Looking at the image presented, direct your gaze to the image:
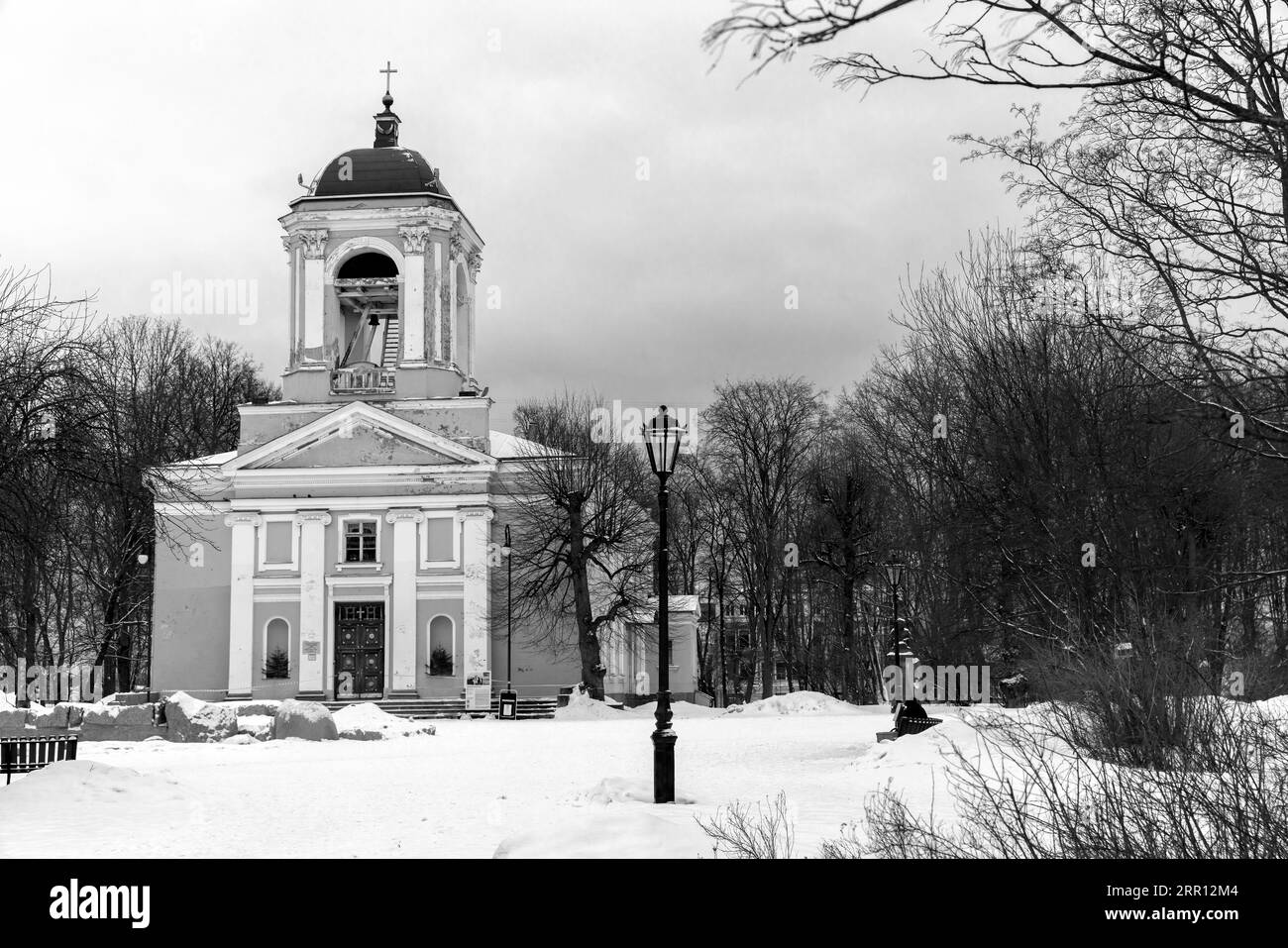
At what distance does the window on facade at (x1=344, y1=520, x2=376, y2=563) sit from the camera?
4709 centimetres

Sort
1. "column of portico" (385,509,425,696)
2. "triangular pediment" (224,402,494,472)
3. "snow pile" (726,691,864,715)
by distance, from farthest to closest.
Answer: "triangular pediment" (224,402,494,472)
"column of portico" (385,509,425,696)
"snow pile" (726,691,864,715)

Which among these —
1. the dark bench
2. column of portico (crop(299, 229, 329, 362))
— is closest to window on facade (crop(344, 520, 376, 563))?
column of portico (crop(299, 229, 329, 362))

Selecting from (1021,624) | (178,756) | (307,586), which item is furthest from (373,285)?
(1021,624)

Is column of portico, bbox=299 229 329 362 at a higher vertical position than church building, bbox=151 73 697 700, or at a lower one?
higher

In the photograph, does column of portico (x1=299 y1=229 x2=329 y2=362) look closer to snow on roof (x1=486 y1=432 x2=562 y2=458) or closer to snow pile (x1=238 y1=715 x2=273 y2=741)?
snow on roof (x1=486 y1=432 x2=562 y2=458)

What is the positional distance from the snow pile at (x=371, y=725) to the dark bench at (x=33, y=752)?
12.7 metres

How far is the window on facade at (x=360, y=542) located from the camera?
47094 millimetres

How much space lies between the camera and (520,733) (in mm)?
31734

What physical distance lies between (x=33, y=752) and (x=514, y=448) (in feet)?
107

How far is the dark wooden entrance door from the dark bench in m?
28.1

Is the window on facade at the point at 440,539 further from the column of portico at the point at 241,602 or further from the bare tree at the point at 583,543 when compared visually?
the column of portico at the point at 241,602

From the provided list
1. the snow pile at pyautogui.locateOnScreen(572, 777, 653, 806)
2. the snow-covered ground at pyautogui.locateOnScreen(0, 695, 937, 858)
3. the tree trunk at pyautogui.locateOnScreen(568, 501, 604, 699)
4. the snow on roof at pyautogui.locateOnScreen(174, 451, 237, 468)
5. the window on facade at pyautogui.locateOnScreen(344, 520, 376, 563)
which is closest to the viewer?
the snow-covered ground at pyautogui.locateOnScreen(0, 695, 937, 858)
